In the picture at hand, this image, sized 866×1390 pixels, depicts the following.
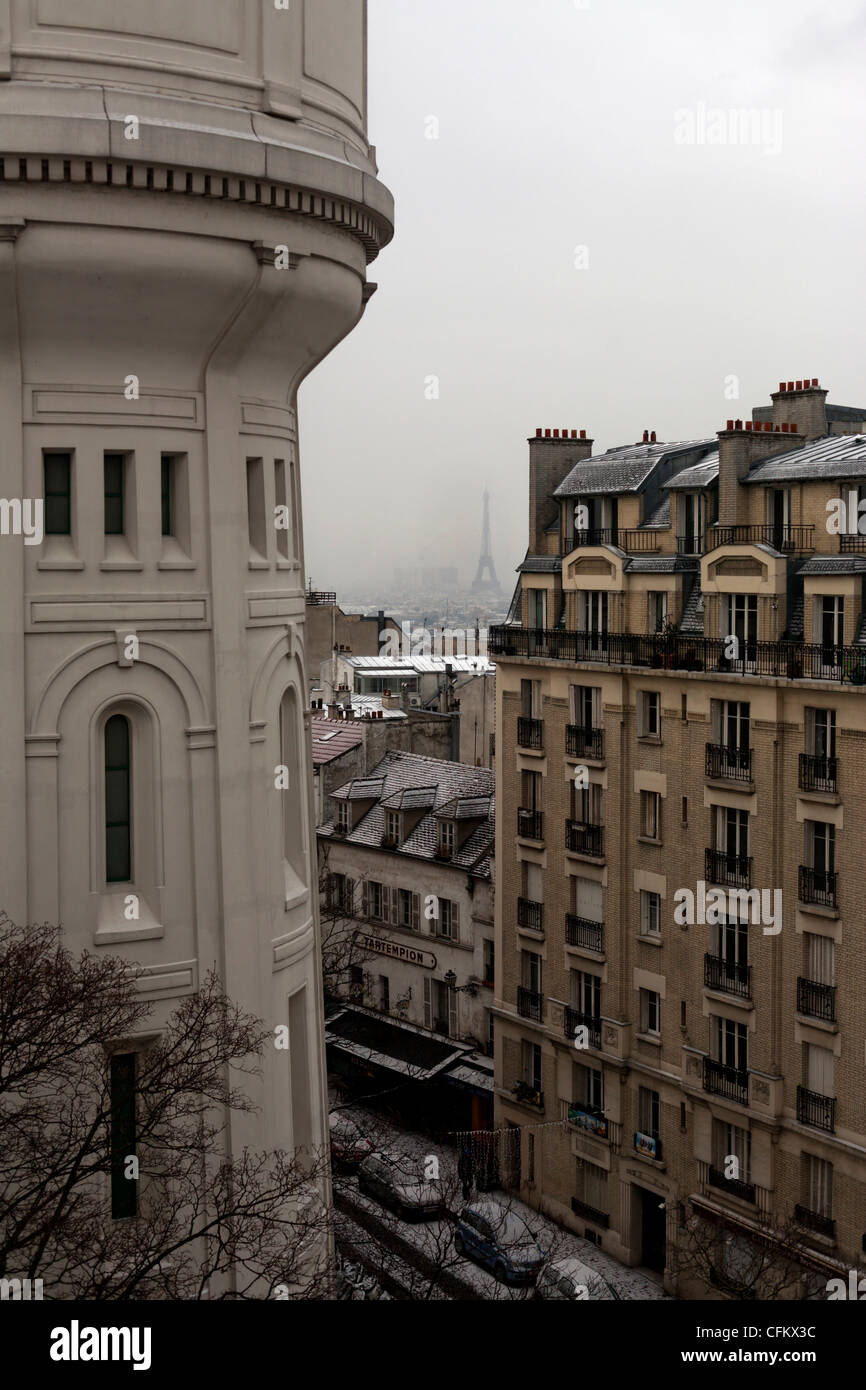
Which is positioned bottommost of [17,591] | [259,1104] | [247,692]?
[259,1104]

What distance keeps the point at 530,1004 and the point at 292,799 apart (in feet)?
110

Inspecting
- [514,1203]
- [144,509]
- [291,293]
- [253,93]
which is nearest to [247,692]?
[144,509]

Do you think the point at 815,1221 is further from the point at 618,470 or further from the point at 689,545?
the point at 618,470

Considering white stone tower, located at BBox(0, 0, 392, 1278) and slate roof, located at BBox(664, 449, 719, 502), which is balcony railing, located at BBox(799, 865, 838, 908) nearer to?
slate roof, located at BBox(664, 449, 719, 502)

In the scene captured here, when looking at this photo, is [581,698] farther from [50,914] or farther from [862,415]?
[50,914]

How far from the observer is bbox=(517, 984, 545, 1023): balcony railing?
186 feet

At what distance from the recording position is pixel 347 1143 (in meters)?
58.4

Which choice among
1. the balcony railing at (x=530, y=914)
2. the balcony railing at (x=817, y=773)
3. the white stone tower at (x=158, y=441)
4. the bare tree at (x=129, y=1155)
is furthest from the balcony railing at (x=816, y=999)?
the white stone tower at (x=158, y=441)

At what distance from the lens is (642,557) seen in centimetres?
5294

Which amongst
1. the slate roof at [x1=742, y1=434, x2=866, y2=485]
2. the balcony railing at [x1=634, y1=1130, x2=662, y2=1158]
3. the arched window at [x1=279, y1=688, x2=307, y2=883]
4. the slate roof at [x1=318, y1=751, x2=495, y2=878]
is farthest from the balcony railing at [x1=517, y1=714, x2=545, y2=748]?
the arched window at [x1=279, y1=688, x2=307, y2=883]

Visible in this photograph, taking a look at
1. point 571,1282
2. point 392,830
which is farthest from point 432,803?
point 571,1282
